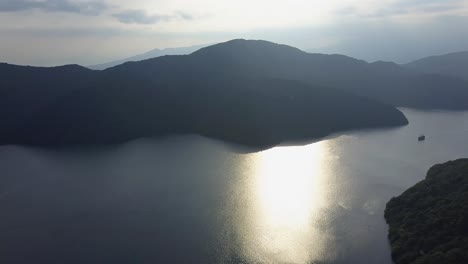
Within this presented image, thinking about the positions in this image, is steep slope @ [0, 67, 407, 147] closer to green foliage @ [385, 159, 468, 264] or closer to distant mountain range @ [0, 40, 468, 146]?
distant mountain range @ [0, 40, 468, 146]

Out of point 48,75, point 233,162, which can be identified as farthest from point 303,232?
point 48,75

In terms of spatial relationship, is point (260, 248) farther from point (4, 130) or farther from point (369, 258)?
point (4, 130)

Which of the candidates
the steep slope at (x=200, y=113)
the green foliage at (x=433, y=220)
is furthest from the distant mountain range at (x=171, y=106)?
the green foliage at (x=433, y=220)

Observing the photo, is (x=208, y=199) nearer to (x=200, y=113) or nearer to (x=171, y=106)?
(x=200, y=113)

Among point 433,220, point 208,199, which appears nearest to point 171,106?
point 208,199

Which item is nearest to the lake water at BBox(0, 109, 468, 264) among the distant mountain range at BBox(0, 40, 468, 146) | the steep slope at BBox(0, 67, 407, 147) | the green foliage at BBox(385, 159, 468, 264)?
the green foliage at BBox(385, 159, 468, 264)

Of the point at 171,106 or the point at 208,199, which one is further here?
the point at 171,106
